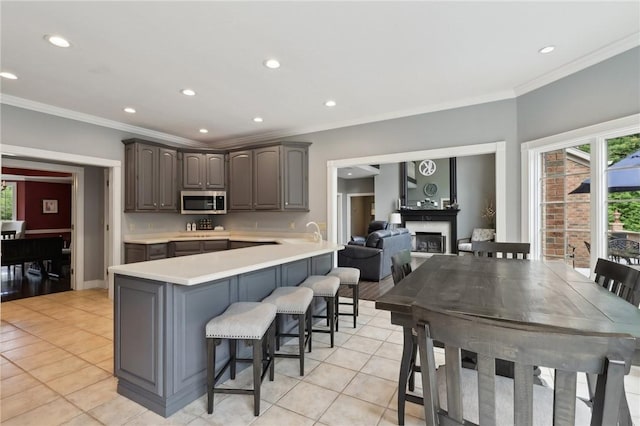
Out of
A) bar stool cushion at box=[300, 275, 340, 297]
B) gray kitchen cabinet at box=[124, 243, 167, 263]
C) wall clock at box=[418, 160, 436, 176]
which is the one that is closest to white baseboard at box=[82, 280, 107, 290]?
gray kitchen cabinet at box=[124, 243, 167, 263]

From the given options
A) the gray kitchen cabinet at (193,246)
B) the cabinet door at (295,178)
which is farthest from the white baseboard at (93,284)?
the cabinet door at (295,178)

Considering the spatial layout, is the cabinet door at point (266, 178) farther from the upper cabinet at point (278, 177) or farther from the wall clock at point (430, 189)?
the wall clock at point (430, 189)

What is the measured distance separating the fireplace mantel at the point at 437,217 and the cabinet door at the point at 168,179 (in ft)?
21.1

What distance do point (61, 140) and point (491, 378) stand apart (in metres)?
5.41

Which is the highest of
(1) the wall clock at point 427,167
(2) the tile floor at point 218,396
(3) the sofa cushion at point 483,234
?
(1) the wall clock at point 427,167

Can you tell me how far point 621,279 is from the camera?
1650 mm

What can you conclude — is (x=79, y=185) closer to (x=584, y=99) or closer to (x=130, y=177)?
(x=130, y=177)

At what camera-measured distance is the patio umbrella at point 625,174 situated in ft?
8.49

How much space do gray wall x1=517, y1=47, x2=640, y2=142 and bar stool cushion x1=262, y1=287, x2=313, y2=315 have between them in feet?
10.2

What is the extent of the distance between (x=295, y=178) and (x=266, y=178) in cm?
51

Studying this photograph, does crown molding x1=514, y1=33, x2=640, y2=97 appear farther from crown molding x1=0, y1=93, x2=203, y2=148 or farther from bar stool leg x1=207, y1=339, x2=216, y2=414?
crown molding x1=0, y1=93, x2=203, y2=148

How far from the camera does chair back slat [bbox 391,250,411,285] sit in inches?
84.3

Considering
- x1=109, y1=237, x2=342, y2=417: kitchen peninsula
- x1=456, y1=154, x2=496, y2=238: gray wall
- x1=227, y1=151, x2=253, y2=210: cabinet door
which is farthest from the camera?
x1=456, y1=154, x2=496, y2=238: gray wall

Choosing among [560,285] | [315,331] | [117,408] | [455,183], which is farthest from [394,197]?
[117,408]
